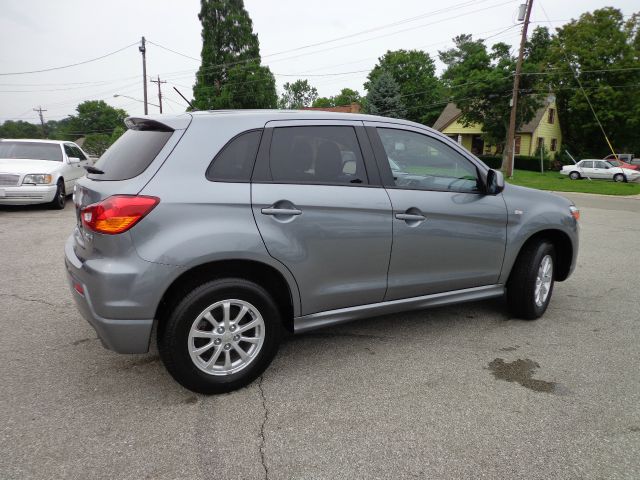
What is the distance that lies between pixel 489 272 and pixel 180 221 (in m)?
2.61

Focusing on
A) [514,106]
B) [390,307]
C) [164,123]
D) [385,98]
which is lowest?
[390,307]

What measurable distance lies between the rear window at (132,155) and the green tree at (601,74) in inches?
1635

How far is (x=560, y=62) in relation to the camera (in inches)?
1610

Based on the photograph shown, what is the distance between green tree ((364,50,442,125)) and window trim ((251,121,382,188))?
2009 inches

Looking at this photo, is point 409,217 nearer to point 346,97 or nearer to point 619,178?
point 619,178

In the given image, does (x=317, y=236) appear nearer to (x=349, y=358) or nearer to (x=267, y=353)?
(x=267, y=353)

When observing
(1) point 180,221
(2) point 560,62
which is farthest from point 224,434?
(2) point 560,62

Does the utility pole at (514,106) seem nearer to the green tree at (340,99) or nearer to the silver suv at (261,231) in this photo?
the silver suv at (261,231)

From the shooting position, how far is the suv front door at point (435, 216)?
11.3 ft

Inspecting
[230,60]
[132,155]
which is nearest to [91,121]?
[230,60]

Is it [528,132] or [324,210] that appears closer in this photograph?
[324,210]

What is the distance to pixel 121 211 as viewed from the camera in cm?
263

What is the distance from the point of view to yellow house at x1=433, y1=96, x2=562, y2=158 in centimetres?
4200

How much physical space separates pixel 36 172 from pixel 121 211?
886cm
